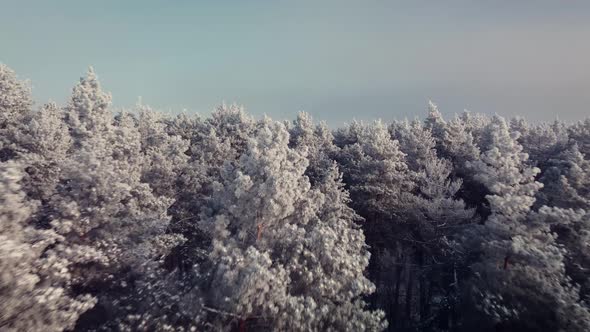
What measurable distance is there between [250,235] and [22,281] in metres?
11.4

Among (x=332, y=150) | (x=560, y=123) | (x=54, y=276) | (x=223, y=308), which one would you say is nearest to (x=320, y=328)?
(x=223, y=308)

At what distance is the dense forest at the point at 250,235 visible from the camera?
659 inches

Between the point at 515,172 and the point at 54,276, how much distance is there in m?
22.6

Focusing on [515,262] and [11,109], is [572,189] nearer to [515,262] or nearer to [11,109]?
[515,262]

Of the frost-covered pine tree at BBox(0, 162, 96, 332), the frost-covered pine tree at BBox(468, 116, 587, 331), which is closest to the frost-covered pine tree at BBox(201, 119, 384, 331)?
the frost-covered pine tree at BBox(0, 162, 96, 332)

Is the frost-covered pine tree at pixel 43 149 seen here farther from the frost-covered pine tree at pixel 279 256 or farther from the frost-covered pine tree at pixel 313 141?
the frost-covered pine tree at pixel 313 141

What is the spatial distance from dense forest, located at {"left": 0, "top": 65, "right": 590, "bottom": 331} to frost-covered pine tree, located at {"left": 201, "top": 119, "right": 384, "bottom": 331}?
79mm

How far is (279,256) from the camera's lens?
66.0ft

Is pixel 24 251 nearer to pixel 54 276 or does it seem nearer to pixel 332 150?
pixel 54 276

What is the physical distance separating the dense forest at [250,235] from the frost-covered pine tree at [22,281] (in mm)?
52

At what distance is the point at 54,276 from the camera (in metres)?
13.8

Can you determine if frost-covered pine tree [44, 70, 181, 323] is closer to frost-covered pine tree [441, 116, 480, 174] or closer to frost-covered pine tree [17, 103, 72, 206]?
frost-covered pine tree [17, 103, 72, 206]

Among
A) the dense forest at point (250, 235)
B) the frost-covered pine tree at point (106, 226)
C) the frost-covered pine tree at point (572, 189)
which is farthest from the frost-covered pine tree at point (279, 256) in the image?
the frost-covered pine tree at point (572, 189)

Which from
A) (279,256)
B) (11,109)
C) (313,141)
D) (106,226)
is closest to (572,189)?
(279,256)
